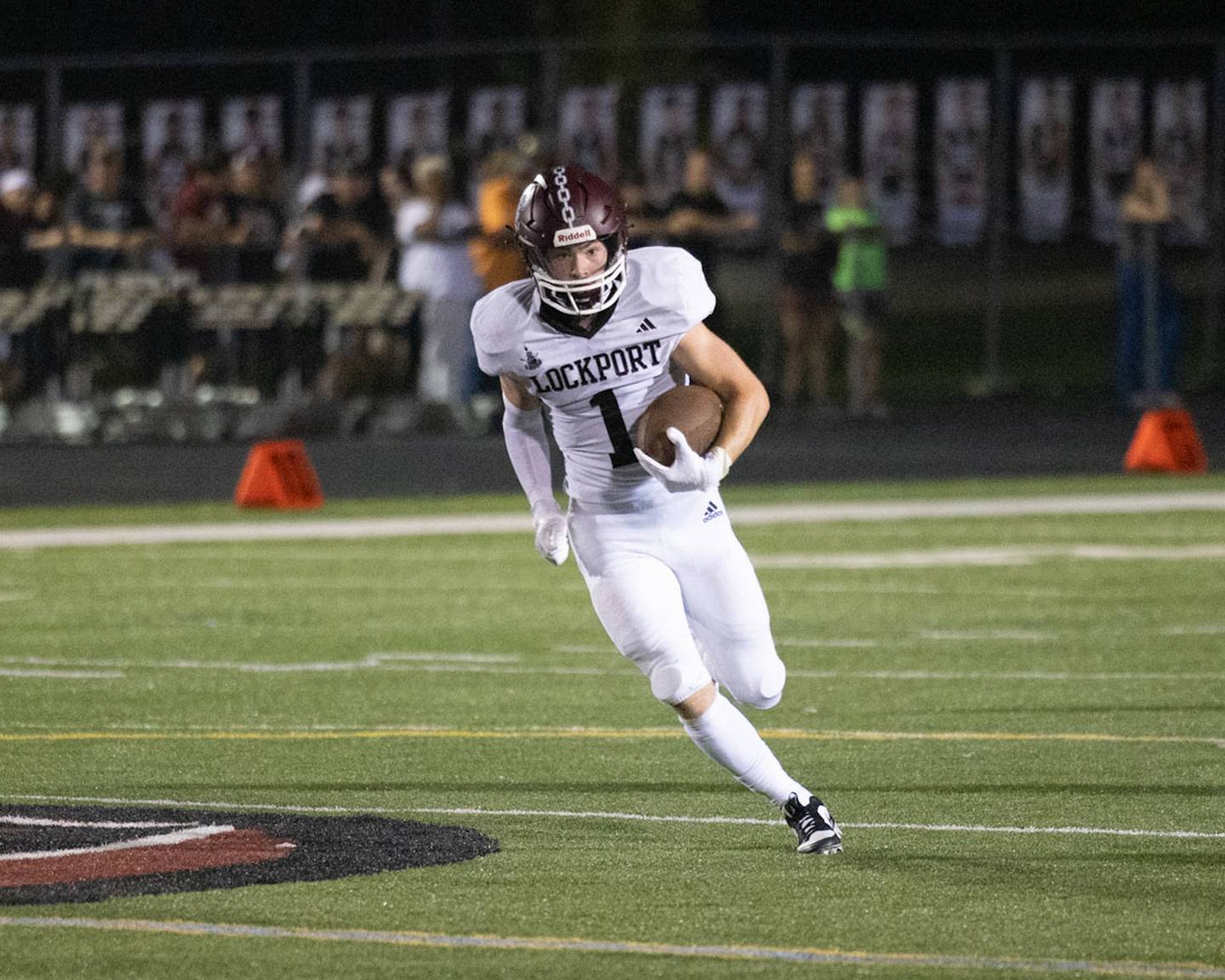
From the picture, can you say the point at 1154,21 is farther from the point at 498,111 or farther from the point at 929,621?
the point at 929,621

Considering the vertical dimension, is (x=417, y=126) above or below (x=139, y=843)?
above

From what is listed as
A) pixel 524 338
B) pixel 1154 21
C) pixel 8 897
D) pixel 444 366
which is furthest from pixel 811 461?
pixel 1154 21

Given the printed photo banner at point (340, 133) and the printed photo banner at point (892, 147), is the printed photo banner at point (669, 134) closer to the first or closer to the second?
the printed photo banner at point (892, 147)

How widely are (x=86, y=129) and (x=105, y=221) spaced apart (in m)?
1.93

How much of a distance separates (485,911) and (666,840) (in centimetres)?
109

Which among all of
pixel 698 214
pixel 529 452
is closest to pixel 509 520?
pixel 698 214

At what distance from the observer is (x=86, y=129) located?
23.8 m

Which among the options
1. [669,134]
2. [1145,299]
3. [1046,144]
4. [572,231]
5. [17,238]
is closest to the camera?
[572,231]

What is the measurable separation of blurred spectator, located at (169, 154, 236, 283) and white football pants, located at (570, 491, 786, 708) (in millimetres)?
14753

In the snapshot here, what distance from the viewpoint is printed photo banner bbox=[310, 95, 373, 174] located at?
76.9 feet

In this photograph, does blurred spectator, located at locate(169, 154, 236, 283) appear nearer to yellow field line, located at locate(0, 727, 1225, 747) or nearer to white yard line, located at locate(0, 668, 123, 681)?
white yard line, located at locate(0, 668, 123, 681)

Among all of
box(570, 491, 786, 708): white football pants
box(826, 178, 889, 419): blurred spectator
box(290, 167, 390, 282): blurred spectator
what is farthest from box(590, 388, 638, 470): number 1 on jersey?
box(826, 178, 889, 419): blurred spectator

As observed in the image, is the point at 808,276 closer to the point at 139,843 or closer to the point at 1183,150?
the point at 1183,150

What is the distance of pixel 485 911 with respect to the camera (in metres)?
6.55
